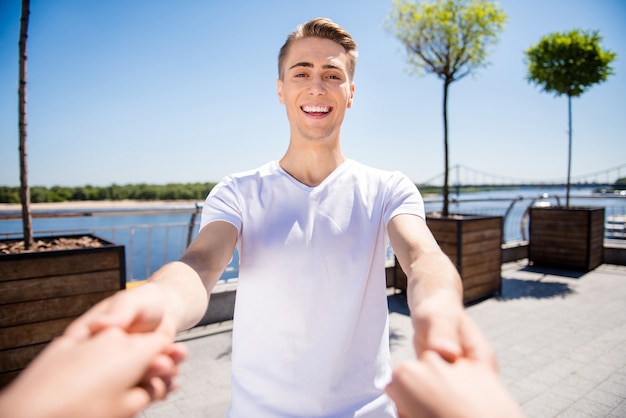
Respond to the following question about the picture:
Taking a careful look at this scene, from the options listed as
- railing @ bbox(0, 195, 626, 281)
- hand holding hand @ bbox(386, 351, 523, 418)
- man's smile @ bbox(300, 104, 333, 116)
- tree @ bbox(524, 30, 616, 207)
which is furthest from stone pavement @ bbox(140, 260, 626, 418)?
tree @ bbox(524, 30, 616, 207)

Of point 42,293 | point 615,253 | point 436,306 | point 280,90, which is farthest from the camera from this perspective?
point 615,253

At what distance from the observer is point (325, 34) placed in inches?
49.8

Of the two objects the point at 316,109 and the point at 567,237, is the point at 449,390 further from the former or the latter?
the point at 567,237

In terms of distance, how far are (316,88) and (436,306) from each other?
894 millimetres

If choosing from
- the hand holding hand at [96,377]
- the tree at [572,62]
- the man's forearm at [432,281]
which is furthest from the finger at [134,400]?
the tree at [572,62]

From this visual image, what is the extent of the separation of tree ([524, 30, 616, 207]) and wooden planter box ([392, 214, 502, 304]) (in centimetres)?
391

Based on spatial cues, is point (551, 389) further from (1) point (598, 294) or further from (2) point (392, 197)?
(1) point (598, 294)

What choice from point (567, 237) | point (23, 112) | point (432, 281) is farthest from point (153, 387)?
point (567, 237)

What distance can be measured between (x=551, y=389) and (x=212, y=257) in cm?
307

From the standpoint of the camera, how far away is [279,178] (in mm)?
1210

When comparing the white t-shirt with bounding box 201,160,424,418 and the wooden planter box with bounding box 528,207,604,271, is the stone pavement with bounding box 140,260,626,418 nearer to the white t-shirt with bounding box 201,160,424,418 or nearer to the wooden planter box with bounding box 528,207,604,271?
the wooden planter box with bounding box 528,207,604,271

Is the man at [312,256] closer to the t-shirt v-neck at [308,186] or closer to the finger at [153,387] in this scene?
the t-shirt v-neck at [308,186]

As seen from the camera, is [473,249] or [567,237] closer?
[473,249]

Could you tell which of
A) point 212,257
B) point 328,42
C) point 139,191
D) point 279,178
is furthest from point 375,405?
point 139,191
